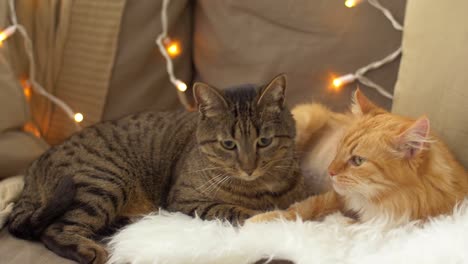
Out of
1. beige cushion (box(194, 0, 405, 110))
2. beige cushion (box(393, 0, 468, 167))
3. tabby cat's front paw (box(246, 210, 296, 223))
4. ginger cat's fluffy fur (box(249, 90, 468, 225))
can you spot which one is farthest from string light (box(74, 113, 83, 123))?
beige cushion (box(393, 0, 468, 167))

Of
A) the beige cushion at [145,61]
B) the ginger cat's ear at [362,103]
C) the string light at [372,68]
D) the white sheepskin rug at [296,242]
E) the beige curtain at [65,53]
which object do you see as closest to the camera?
the white sheepskin rug at [296,242]

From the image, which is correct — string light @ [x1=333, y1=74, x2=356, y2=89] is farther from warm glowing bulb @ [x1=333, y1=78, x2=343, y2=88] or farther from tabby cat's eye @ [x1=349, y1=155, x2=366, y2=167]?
tabby cat's eye @ [x1=349, y1=155, x2=366, y2=167]

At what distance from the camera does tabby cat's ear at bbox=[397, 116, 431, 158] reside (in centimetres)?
113

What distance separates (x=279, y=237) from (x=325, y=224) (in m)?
0.15

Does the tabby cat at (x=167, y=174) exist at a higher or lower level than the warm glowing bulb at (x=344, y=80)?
lower

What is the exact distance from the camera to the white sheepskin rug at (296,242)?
110 cm

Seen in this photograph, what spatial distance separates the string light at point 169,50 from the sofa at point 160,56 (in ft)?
0.08

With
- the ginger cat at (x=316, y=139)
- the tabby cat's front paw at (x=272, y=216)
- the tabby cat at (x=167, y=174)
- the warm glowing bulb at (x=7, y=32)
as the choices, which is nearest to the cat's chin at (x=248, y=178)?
the tabby cat at (x=167, y=174)

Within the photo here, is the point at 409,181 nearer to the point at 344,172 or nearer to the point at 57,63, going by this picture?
the point at 344,172

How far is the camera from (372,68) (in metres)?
1.71

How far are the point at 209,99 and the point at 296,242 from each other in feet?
1.53

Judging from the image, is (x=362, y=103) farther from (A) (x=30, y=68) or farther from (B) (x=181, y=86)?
(A) (x=30, y=68)

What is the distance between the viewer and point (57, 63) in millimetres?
1858

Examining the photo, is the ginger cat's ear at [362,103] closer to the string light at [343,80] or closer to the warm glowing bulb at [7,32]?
the string light at [343,80]
